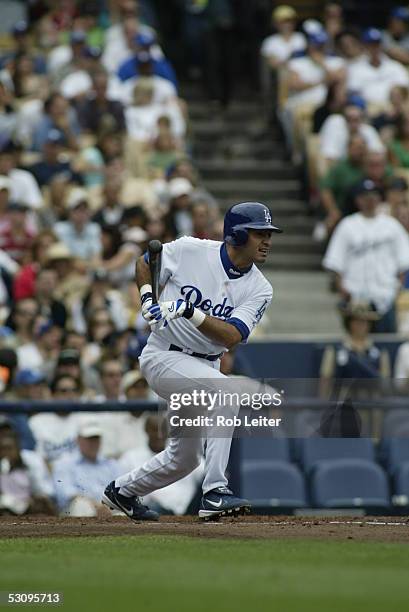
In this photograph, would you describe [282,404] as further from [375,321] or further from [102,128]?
[102,128]

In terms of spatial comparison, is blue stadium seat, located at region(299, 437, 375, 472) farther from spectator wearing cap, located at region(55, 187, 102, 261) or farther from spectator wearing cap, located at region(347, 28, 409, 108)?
spectator wearing cap, located at region(347, 28, 409, 108)

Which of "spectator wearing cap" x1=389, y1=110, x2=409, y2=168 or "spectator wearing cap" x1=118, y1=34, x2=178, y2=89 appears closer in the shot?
"spectator wearing cap" x1=389, y1=110, x2=409, y2=168

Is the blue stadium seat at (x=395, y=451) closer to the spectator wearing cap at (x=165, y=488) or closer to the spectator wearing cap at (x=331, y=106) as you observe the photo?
the spectator wearing cap at (x=165, y=488)

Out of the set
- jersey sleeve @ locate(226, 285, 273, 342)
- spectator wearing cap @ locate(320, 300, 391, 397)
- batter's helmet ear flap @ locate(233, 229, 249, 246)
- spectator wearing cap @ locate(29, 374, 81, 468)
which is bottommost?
spectator wearing cap @ locate(29, 374, 81, 468)

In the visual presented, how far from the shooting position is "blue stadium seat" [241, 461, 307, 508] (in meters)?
11.4

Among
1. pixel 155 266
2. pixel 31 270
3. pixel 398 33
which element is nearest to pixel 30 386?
pixel 31 270

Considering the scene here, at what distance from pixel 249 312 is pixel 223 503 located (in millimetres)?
1113

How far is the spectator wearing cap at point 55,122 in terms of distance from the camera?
16.3 m

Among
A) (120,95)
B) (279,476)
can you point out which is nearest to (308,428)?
(279,476)

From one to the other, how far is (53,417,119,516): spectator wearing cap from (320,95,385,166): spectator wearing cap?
20.5ft

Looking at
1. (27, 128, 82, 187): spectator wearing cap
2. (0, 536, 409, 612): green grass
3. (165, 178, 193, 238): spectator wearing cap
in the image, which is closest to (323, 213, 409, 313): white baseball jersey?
(165, 178, 193, 238): spectator wearing cap

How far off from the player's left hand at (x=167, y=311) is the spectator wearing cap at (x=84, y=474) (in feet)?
8.09

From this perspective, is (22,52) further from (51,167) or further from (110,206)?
(110,206)

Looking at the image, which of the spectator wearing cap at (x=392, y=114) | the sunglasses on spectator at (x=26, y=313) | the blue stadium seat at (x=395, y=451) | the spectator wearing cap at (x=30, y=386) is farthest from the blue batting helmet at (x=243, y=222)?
the spectator wearing cap at (x=392, y=114)
